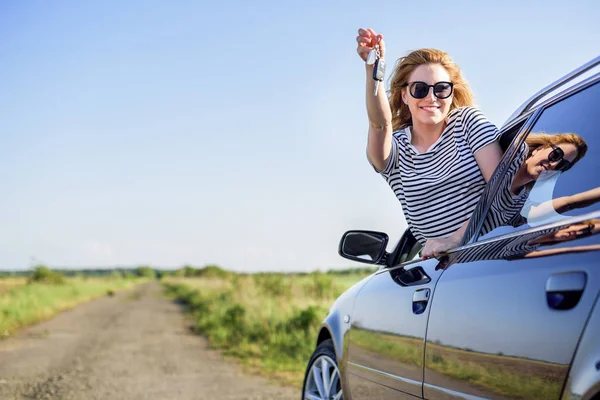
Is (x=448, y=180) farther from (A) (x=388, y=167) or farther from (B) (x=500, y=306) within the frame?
(B) (x=500, y=306)

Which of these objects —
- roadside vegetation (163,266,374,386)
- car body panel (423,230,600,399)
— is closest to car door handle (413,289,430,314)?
car body panel (423,230,600,399)

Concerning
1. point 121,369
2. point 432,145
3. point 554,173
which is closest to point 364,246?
point 432,145

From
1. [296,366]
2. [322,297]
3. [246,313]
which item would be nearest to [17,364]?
[296,366]

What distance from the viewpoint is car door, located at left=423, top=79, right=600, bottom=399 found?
1825 mm

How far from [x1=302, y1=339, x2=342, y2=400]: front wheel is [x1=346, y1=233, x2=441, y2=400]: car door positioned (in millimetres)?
385

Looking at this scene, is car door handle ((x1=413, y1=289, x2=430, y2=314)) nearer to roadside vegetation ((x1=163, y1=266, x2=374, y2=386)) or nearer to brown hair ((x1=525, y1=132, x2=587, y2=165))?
brown hair ((x1=525, y1=132, x2=587, y2=165))

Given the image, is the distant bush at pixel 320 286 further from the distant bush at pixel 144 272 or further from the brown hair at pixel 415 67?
the distant bush at pixel 144 272

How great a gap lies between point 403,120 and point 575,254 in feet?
7.27

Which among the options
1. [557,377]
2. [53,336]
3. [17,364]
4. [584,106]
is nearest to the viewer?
[557,377]

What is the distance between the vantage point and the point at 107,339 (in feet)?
50.7

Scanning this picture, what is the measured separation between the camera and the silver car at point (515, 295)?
5.92 ft

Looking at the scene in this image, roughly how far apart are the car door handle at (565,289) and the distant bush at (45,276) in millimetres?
70914

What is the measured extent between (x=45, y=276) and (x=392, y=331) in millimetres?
71774

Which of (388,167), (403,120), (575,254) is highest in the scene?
(403,120)
